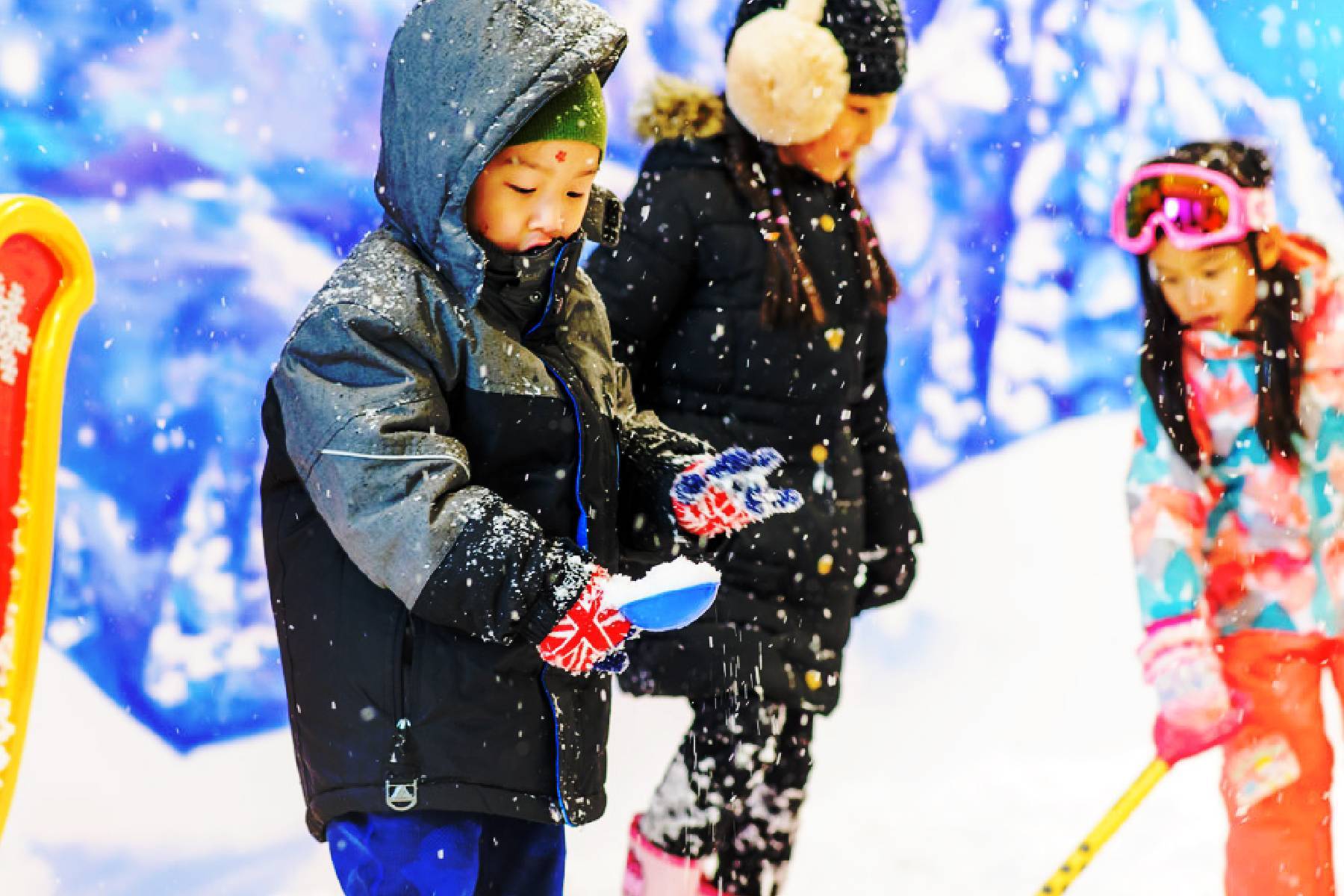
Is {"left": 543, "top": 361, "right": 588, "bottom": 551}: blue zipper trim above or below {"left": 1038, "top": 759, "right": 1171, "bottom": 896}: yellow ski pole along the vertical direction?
above

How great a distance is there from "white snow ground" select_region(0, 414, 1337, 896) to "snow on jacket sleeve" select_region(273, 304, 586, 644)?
1.32 m

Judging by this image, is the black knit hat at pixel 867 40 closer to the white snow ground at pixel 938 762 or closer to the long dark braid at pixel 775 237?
the long dark braid at pixel 775 237

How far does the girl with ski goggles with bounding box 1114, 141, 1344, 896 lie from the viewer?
2.85 metres

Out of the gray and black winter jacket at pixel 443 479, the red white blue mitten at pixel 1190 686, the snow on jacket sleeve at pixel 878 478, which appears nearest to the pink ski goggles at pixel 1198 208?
the snow on jacket sleeve at pixel 878 478

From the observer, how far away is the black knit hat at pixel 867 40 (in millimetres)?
2621

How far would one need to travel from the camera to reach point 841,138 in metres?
2.69

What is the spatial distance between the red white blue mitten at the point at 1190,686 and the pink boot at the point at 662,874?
2.82 ft

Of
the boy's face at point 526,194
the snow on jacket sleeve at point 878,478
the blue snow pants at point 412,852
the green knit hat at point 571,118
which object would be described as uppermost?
the green knit hat at point 571,118

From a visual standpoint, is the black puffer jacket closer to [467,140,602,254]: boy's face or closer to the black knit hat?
the black knit hat

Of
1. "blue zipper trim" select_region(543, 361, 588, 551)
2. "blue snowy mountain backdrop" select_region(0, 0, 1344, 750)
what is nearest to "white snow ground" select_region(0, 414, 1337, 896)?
"blue snowy mountain backdrop" select_region(0, 0, 1344, 750)

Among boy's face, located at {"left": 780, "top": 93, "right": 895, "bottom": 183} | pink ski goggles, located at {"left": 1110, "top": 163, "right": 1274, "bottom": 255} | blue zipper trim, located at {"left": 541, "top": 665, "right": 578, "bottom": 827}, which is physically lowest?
blue zipper trim, located at {"left": 541, "top": 665, "right": 578, "bottom": 827}

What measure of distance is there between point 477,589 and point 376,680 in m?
0.22

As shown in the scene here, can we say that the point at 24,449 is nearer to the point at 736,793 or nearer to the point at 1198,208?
the point at 736,793

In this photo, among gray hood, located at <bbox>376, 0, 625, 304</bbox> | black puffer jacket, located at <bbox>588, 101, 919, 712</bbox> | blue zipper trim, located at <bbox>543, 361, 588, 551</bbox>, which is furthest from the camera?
black puffer jacket, located at <bbox>588, 101, 919, 712</bbox>
